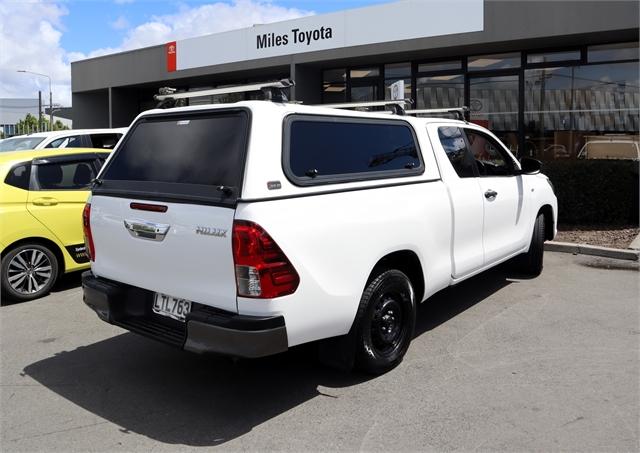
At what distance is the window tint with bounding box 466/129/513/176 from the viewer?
5699mm

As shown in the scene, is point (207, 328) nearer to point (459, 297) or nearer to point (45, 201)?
point (459, 297)

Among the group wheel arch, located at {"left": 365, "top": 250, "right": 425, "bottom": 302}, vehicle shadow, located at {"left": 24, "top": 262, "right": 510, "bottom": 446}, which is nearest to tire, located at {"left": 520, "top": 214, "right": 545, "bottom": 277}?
vehicle shadow, located at {"left": 24, "top": 262, "right": 510, "bottom": 446}

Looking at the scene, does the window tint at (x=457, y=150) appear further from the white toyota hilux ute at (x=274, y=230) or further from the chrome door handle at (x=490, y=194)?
the chrome door handle at (x=490, y=194)

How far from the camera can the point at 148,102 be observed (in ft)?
65.7

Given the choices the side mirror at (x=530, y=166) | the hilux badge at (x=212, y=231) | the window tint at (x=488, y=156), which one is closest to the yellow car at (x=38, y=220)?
the hilux badge at (x=212, y=231)

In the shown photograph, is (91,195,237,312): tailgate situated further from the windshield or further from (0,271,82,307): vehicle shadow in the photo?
the windshield

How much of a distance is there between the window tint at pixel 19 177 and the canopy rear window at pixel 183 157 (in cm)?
267

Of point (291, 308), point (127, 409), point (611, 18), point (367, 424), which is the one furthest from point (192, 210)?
point (611, 18)

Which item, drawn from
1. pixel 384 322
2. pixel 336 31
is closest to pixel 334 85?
pixel 336 31

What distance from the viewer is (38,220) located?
20.9 ft

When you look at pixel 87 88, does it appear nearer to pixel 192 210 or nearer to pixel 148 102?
pixel 148 102

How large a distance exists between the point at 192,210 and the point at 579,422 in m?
2.68

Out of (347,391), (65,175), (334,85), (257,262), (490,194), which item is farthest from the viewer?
(334,85)

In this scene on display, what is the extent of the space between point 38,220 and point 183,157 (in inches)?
134
